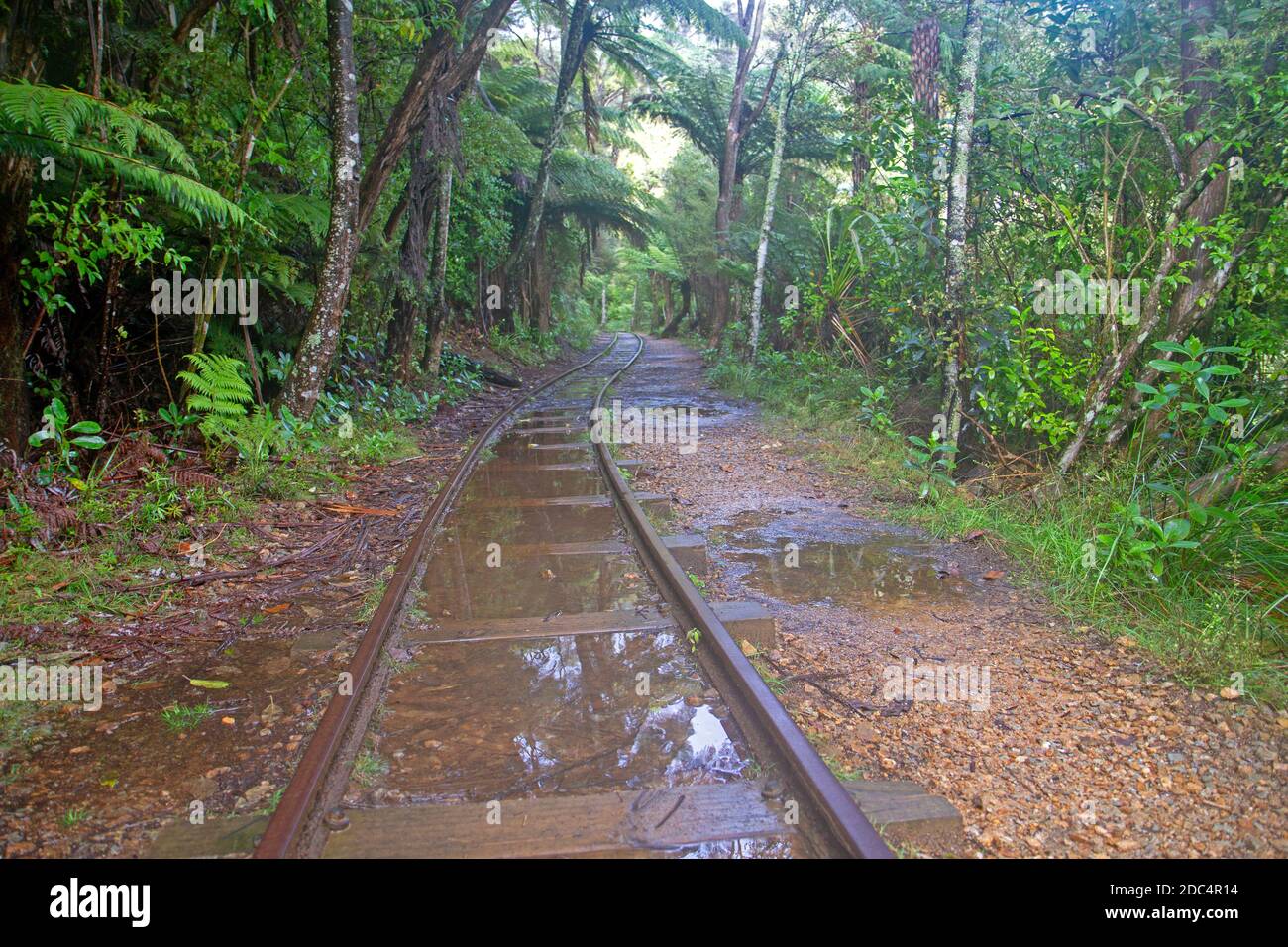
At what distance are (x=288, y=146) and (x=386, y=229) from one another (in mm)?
2860

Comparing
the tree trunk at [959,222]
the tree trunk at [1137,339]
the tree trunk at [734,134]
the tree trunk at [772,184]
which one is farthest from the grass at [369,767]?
the tree trunk at [734,134]

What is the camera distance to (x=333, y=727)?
123 inches

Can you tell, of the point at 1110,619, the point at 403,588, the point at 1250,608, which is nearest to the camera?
the point at 1250,608

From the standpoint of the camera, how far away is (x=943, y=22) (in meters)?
11.1

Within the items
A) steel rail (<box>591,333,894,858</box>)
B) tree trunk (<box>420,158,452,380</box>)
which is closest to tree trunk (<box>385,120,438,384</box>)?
tree trunk (<box>420,158,452,380</box>)

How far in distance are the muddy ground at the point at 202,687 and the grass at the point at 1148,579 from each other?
3.88 meters

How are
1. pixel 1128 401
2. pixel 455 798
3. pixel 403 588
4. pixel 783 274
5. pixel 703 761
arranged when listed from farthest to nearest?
1. pixel 783 274
2. pixel 1128 401
3. pixel 403 588
4. pixel 703 761
5. pixel 455 798

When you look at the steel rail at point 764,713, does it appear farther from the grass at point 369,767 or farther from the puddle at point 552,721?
the grass at point 369,767

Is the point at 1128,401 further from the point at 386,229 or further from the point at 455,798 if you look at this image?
the point at 386,229

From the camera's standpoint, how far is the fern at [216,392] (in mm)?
6266

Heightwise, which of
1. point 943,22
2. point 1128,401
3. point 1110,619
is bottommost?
point 1110,619

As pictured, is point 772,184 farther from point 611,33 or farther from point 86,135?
point 86,135

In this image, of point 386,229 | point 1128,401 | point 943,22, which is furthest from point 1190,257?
point 386,229

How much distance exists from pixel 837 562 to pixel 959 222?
10.8 ft
